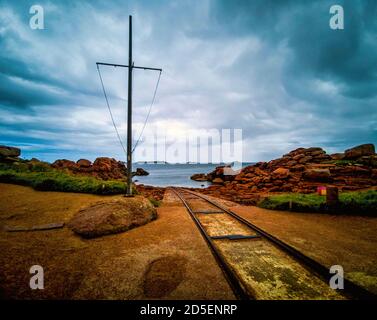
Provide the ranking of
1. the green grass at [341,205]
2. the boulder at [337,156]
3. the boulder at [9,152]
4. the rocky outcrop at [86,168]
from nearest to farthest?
the green grass at [341,205] → the boulder at [9,152] → the boulder at [337,156] → the rocky outcrop at [86,168]

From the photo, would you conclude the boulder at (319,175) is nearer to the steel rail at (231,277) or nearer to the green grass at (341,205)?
the green grass at (341,205)

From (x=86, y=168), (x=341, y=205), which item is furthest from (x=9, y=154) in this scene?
(x=341, y=205)

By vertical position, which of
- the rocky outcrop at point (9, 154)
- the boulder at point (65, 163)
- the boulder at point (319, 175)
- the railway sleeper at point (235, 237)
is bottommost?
the railway sleeper at point (235, 237)

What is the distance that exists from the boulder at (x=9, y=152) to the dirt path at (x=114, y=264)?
17397 millimetres

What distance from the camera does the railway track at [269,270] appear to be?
2.56m

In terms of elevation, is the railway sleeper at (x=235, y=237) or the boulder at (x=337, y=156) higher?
the boulder at (x=337, y=156)

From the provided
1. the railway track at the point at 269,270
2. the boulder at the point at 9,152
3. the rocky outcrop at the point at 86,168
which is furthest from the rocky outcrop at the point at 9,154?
the railway track at the point at 269,270

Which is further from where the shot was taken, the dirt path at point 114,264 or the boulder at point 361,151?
the boulder at point 361,151

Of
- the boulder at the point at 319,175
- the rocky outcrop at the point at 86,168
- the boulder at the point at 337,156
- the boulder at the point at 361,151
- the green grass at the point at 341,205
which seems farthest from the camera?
the rocky outcrop at the point at 86,168

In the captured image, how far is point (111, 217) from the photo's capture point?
522cm

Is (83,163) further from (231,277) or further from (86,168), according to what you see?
(231,277)

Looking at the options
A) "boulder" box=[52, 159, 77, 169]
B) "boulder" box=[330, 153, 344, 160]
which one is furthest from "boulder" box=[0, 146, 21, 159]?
"boulder" box=[330, 153, 344, 160]
